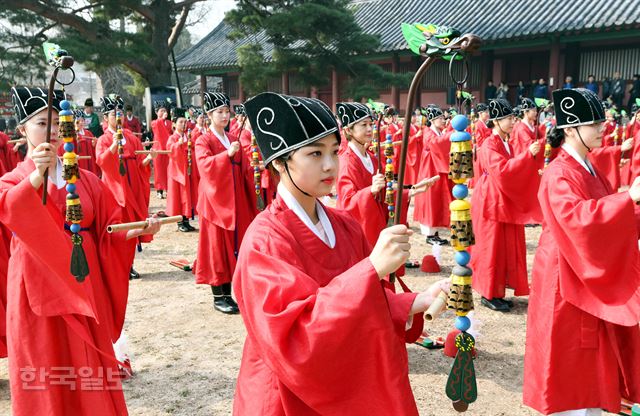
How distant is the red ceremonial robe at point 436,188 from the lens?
945cm

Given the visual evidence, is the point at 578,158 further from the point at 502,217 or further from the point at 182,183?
the point at 182,183

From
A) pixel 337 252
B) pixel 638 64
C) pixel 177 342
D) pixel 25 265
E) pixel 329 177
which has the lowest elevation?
pixel 177 342

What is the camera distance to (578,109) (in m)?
3.67

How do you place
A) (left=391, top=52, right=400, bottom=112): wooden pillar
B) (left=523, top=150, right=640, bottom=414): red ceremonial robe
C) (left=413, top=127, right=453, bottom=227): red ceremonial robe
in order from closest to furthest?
(left=523, top=150, right=640, bottom=414): red ceremonial robe < (left=413, top=127, right=453, bottom=227): red ceremonial robe < (left=391, top=52, right=400, bottom=112): wooden pillar

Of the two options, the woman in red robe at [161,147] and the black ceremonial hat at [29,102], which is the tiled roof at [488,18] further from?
the black ceremonial hat at [29,102]

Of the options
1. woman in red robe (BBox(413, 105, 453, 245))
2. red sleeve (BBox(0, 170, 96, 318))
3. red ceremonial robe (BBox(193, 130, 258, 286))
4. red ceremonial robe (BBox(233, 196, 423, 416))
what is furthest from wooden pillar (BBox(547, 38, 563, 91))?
red ceremonial robe (BBox(233, 196, 423, 416))

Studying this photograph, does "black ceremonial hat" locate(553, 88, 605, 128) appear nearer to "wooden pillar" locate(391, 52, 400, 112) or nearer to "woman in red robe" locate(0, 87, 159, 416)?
"woman in red robe" locate(0, 87, 159, 416)

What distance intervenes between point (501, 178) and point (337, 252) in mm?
4016

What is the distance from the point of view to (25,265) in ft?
10.6

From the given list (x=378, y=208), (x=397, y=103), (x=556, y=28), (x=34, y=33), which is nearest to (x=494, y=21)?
(x=556, y=28)

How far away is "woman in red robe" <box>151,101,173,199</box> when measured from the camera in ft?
45.5

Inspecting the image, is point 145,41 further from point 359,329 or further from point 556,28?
point 359,329

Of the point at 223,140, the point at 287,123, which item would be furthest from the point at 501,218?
the point at 287,123

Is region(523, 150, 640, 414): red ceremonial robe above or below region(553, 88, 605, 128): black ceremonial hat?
below
